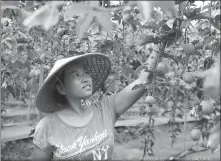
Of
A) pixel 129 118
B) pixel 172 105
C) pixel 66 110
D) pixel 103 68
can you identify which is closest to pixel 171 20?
pixel 103 68

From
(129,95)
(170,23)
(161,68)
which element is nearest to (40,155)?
(129,95)

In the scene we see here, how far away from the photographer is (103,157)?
134 cm

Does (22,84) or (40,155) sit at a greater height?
(22,84)

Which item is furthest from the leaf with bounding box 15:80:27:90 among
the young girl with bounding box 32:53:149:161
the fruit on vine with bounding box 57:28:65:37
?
the young girl with bounding box 32:53:149:161

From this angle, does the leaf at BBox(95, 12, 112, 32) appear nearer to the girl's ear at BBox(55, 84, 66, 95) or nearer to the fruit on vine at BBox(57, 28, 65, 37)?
the girl's ear at BBox(55, 84, 66, 95)

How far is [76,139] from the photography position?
1.34 meters

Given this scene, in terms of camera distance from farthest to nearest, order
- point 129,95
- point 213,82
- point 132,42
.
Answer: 1. point 132,42
2. point 129,95
3. point 213,82

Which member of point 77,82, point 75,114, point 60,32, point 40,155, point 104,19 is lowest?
point 40,155

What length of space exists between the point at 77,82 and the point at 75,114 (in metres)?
0.15

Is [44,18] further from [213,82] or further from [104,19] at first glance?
[213,82]

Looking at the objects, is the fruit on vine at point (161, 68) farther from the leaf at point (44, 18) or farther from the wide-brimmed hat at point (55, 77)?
the leaf at point (44, 18)

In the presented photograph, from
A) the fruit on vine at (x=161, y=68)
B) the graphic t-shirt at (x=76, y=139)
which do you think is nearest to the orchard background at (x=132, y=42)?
the fruit on vine at (x=161, y=68)

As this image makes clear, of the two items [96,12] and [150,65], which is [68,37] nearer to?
[150,65]

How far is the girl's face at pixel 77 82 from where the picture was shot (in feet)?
4.41
